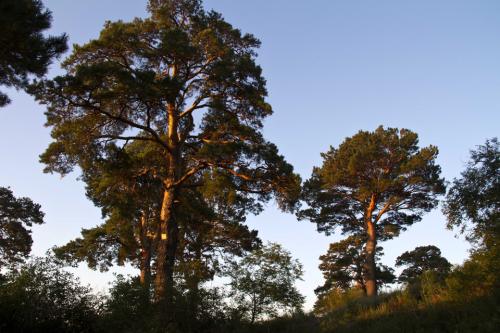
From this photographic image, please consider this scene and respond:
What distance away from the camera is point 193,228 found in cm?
2100

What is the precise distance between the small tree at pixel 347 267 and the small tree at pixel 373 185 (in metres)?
1.52

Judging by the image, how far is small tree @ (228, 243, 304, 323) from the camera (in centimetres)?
1534

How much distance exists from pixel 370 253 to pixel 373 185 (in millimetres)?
4225

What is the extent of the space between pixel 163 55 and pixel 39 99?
169 inches

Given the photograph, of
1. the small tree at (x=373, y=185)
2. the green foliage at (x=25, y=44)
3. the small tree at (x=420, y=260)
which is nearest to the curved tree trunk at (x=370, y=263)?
the small tree at (x=373, y=185)

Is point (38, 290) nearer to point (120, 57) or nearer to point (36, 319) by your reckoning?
point (36, 319)

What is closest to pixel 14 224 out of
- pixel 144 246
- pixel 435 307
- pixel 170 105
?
pixel 144 246

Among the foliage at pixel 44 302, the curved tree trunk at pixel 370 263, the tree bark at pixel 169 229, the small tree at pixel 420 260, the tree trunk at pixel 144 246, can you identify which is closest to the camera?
the foliage at pixel 44 302

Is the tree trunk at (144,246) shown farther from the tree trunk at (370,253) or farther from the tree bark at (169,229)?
the tree trunk at (370,253)

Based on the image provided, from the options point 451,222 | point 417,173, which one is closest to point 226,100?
point 451,222

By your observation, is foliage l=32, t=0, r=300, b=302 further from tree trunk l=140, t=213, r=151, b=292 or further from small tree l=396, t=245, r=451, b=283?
small tree l=396, t=245, r=451, b=283

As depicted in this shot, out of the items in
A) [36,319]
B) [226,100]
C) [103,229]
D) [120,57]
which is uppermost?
[120,57]

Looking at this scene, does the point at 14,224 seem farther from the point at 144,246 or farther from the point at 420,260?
the point at 420,260

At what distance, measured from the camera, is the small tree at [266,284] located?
50.3 ft
